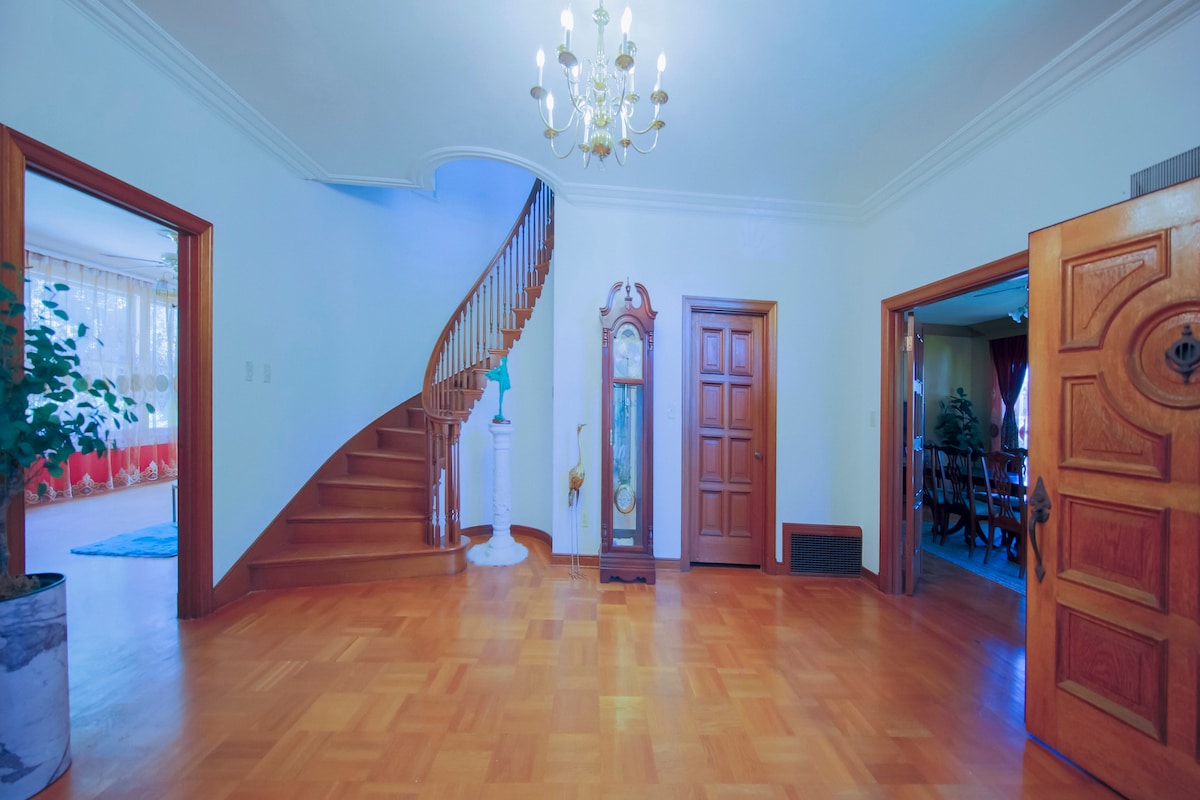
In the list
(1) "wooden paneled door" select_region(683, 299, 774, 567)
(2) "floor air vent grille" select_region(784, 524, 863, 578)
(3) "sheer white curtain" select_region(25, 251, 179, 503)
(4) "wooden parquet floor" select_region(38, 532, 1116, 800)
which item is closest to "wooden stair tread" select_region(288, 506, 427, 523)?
(4) "wooden parquet floor" select_region(38, 532, 1116, 800)

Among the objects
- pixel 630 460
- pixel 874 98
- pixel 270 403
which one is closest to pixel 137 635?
pixel 270 403

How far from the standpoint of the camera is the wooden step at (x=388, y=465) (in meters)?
3.80

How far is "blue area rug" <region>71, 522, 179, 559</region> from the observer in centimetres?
358

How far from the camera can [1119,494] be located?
152 cm

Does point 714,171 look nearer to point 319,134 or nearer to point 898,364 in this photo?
point 898,364

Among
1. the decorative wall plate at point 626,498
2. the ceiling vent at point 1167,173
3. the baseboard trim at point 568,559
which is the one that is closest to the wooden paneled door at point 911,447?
the ceiling vent at point 1167,173

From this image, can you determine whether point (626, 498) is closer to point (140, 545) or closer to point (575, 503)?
point (575, 503)

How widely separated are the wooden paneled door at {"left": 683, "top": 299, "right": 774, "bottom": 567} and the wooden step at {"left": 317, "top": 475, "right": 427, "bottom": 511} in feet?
7.45

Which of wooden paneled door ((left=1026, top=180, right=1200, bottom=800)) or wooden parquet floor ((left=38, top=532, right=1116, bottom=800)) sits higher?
wooden paneled door ((left=1026, top=180, right=1200, bottom=800))

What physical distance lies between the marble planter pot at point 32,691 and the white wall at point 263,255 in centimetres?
126

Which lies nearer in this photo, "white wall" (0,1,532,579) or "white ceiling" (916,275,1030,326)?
"white wall" (0,1,532,579)

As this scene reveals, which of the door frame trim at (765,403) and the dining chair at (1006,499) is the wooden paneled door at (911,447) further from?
the dining chair at (1006,499)

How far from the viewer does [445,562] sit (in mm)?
3297

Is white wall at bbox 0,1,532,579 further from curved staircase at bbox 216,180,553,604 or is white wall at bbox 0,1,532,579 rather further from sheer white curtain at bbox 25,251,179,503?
sheer white curtain at bbox 25,251,179,503
